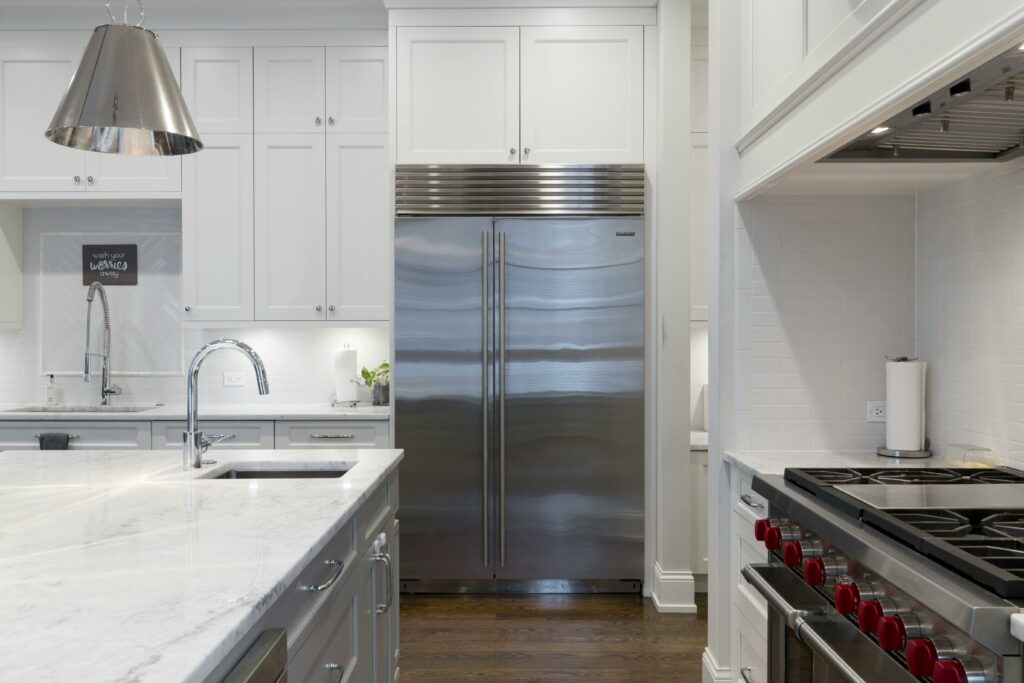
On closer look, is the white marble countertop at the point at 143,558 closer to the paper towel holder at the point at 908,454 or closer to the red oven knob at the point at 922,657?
the red oven knob at the point at 922,657

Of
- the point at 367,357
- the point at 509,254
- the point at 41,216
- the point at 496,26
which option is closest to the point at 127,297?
the point at 41,216

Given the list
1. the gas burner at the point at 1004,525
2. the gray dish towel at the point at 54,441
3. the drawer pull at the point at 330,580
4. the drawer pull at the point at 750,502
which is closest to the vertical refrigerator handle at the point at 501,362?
the drawer pull at the point at 750,502

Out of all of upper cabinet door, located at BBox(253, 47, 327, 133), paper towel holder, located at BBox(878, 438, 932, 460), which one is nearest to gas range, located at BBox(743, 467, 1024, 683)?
paper towel holder, located at BBox(878, 438, 932, 460)

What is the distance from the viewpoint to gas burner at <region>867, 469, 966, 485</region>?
6.24 feet

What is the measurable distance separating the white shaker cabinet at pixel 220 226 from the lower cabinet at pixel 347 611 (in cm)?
192

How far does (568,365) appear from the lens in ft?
12.0

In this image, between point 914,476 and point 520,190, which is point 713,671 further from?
point 520,190

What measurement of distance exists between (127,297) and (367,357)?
4.61 feet

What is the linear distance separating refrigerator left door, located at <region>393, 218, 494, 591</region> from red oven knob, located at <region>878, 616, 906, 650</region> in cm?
251

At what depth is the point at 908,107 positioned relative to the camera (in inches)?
59.0

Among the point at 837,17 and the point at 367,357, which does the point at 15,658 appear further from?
the point at 367,357

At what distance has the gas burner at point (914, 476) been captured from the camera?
1901 mm

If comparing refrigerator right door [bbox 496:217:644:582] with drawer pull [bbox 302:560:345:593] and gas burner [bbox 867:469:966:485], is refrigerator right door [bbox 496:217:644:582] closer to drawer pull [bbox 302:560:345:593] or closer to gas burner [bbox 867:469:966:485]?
gas burner [bbox 867:469:966:485]

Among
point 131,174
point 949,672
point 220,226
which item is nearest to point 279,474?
point 949,672
